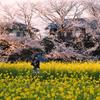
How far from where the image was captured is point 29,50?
3678cm

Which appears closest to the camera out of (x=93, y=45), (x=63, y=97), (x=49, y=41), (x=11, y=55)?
(x=63, y=97)

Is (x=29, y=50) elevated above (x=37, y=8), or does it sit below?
below

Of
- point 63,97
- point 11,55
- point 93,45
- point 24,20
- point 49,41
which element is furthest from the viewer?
point 24,20

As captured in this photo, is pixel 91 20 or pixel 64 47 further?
pixel 91 20

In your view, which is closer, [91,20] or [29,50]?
[29,50]

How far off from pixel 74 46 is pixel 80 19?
4.22 m

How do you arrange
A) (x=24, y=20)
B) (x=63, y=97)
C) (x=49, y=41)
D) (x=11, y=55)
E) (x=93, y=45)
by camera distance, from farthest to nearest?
1. (x=24, y=20)
2. (x=93, y=45)
3. (x=49, y=41)
4. (x=11, y=55)
5. (x=63, y=97)

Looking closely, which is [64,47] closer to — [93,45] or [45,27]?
[93,45]

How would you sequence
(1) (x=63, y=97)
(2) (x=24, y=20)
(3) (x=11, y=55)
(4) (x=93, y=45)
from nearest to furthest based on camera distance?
(1) (x=63, y=97) < (3) (x=11, y=55) < (4) (x=93, y=45) < (2) (x=24, y=20)

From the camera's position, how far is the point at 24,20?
44531 millimetres

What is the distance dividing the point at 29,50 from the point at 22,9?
30.7 ft

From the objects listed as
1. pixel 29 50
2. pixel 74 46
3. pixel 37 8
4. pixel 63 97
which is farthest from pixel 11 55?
pixel 63 97

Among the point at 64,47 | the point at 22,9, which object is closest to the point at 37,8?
the point at 22,9

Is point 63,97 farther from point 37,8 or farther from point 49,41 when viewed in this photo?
point 37,8
